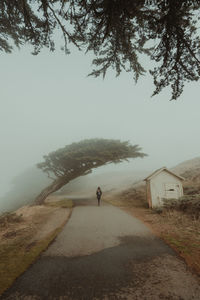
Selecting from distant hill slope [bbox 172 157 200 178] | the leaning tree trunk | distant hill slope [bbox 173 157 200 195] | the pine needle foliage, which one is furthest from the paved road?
distant hill slope [bbox 172 157 200 178]

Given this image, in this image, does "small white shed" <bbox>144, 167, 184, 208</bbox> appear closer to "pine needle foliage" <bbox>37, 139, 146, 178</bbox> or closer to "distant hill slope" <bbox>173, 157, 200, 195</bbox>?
"distant hill slope" <bbox>173, 157, 200, 195</bbox>

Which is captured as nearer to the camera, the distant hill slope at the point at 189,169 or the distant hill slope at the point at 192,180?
the distant hill slope at the point at 192,180

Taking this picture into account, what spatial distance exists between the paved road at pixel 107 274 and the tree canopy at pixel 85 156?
12586mm

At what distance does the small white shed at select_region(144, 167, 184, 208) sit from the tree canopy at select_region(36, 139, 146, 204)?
14.3 feet

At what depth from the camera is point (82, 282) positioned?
2742 mm

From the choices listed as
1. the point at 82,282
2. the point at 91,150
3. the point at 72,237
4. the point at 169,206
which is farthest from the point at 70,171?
the point at 82,282

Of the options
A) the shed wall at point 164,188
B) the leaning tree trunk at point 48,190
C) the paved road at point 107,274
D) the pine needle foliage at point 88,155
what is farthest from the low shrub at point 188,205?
the leaning tree trunk at point 48,190

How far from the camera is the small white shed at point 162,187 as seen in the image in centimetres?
1332

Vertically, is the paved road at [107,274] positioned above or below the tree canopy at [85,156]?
below

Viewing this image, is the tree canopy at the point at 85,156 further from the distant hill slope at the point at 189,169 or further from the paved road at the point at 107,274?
the paved road at the point at 107,274

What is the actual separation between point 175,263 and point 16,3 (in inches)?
366

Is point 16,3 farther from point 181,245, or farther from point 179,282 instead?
point 181,245

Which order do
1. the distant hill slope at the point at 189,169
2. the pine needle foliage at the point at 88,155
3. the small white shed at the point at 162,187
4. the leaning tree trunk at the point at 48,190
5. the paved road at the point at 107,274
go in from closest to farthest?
the paved road at the point at 107,274 < the small white shed at the point at 162,187 < the pine needle foliage at the point at 88,155 < the leaning tree trunk at the point at 48,190 < the distant hill slope at the point at 189,169

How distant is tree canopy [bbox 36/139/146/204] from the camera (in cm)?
1716
